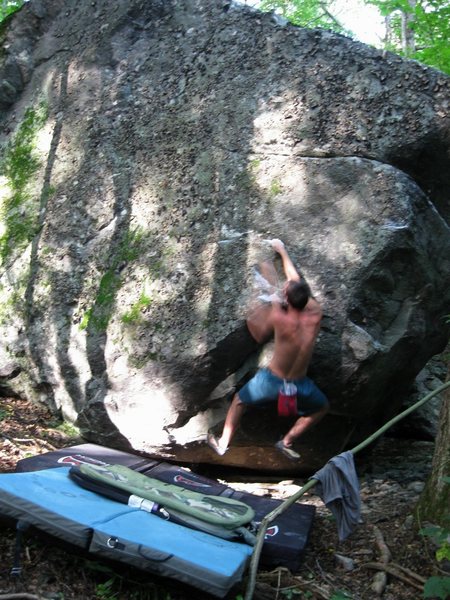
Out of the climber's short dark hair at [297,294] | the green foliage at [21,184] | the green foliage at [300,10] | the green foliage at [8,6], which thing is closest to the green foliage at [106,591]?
the climber's short dark hair at [297,294]

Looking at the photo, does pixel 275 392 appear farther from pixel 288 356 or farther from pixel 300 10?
pixel 300 10

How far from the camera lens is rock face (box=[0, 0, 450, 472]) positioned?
489 cm

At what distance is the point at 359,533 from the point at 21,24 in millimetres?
5739

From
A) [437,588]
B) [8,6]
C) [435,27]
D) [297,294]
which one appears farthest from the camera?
[8,6]

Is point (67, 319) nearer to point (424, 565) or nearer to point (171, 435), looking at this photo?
point (171, 435)

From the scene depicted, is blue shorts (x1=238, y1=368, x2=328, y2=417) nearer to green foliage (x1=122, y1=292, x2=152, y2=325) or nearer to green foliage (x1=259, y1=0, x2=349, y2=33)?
green foliage (x1=122, y1=292, x2=152, y2=325)

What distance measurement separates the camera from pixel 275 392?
4.73m

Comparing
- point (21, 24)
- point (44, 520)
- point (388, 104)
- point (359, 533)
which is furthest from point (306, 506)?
point (21, 24)

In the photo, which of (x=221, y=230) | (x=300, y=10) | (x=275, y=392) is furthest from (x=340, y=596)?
(x=300, y=10)

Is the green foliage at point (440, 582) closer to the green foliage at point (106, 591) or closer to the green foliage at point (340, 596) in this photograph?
the green foliage at point (340, 596)

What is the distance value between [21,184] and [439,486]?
4549 millimetres

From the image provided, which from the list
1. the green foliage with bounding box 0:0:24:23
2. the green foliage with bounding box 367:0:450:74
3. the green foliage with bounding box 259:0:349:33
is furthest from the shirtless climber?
the green foliage with bounding box 259:0:349:33

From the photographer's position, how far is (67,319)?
218 inches

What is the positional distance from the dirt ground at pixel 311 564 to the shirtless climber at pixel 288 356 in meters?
0.69
